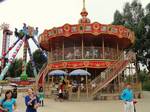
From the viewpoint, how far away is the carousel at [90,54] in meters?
29.0

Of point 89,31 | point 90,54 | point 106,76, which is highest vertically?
point 89,31

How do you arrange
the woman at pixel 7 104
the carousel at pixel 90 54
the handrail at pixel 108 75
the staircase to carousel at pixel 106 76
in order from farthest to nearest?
1. the carousel at pixel 90 54
2. the handrail at pixel 108 75
3. the staircase to carousel at pixel 106 76
4. the woman at pixel 7 104

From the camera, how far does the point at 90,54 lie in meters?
31.4

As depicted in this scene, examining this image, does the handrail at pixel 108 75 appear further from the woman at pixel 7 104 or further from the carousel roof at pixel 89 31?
the woman at pixel 7 104

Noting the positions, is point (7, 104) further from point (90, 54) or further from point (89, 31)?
point (90, 54)

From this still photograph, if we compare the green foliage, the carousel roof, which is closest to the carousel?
the carousel roof

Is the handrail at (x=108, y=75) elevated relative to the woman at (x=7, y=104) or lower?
elevated

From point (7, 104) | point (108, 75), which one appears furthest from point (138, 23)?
point (7, 104)

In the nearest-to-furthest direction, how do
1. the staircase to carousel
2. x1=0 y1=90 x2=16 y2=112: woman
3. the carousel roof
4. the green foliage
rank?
x1=0 y1=90 x2=16 y2=112: woman < the staircase to carousel < the carousel roof < the green foliage

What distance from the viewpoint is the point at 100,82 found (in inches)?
1107

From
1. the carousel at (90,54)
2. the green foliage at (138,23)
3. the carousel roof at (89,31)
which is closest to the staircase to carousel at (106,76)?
the carousel at (90,54)

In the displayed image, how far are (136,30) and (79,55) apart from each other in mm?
19305

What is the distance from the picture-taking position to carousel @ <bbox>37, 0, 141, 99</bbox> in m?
29.0

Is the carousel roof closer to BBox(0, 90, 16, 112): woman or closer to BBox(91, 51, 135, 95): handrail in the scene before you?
BBox(91, 51, 135, 95): handrail
